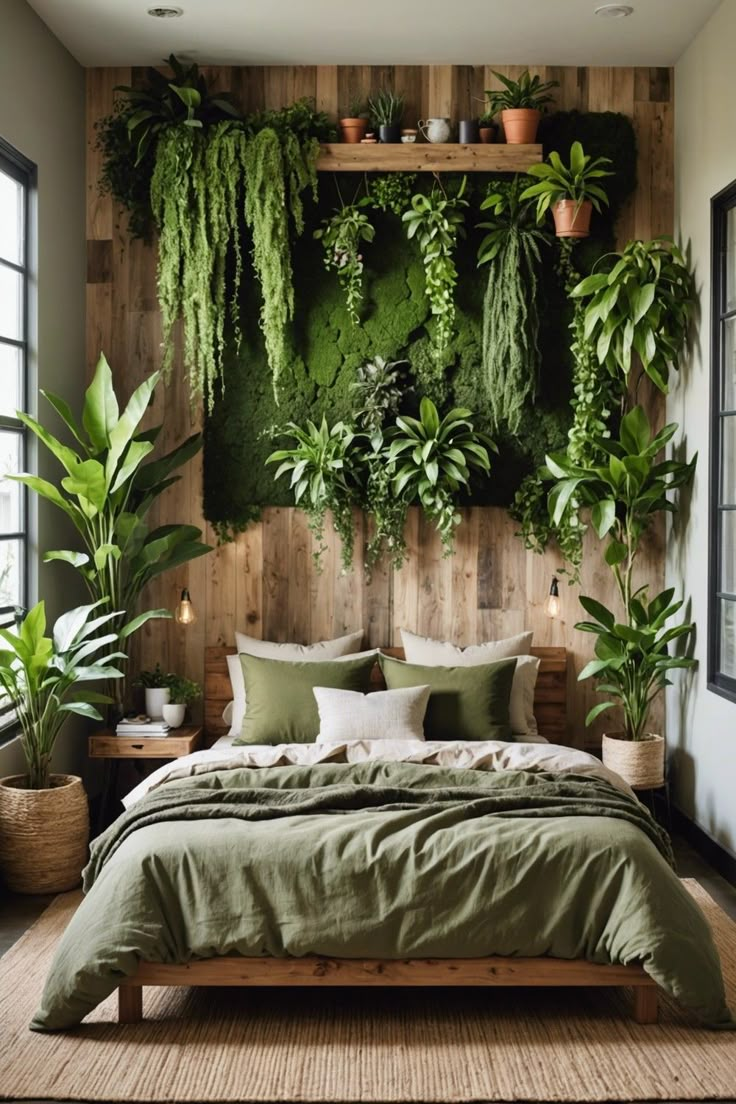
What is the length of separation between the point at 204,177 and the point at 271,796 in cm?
288

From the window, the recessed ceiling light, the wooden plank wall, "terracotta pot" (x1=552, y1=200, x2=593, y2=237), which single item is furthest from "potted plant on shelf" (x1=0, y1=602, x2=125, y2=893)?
the recessed ceiling light

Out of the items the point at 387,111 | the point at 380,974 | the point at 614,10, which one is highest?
the point at 614,10

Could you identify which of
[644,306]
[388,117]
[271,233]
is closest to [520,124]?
[388,117]

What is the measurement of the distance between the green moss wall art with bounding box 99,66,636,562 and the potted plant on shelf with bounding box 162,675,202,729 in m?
0.78

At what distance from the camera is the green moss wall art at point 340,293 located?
17.6 ft

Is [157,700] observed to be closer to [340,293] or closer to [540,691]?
[540,691]

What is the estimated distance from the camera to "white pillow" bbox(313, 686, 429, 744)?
4836mm

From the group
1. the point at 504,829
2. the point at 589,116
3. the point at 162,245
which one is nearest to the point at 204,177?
the point at 162,245

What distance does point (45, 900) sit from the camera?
454cm

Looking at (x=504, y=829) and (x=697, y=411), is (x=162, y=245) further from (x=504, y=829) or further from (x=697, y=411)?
(x=504, y=829)

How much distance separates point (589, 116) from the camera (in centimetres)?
555

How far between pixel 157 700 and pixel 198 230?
7.00 feet

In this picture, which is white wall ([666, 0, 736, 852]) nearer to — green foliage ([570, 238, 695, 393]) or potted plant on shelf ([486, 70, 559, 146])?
green foliage ([570, 238, 695, 393])

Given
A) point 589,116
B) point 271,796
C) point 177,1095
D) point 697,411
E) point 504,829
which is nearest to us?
point 177,1095
